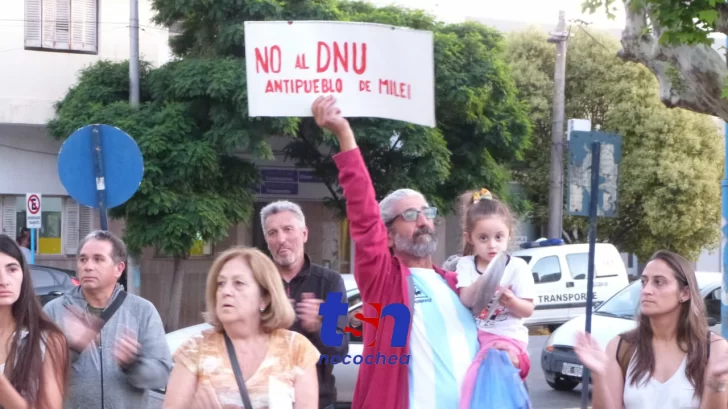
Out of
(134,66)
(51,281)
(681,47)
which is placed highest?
(134,66)

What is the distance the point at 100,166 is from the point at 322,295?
77.4 inches

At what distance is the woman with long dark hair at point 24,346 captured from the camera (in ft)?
12.4

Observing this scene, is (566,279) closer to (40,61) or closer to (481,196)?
(40,61)

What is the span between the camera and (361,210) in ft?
12.3

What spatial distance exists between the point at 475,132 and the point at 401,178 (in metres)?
2.16

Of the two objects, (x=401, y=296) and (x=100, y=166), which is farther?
(x=100, y=166)

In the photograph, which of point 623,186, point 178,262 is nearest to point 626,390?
point 178,262

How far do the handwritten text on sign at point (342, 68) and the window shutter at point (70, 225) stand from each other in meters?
18.4

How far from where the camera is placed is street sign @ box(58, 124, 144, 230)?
5.93m

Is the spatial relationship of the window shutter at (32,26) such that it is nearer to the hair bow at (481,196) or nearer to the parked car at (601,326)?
the parked car at (601,326)

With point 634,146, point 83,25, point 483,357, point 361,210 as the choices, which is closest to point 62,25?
point 83,25

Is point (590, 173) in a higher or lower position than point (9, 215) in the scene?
higher

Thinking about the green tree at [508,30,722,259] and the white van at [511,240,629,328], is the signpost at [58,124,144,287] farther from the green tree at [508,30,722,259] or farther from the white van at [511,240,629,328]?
the green tree at [508,30,722,259]

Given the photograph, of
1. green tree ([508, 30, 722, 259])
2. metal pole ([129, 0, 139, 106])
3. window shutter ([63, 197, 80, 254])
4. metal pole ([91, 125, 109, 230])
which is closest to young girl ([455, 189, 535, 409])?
metal pole ([91, 125, 109, 230])
